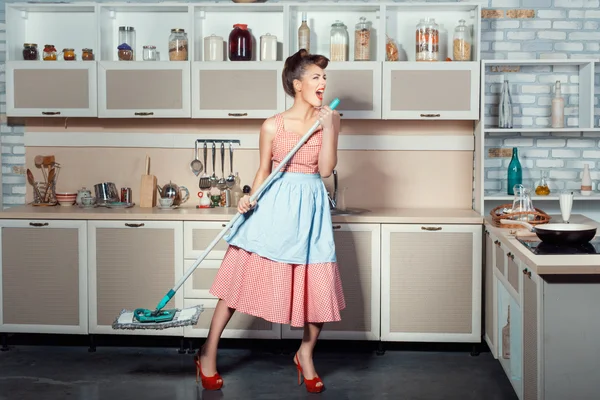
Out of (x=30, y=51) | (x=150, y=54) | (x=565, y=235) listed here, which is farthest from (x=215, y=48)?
(x=565, y=235)

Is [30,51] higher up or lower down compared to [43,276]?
higher up

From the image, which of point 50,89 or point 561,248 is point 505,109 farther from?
point 50,89

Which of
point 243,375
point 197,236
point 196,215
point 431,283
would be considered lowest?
point 243,375

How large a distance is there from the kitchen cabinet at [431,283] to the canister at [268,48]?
3.72 feet

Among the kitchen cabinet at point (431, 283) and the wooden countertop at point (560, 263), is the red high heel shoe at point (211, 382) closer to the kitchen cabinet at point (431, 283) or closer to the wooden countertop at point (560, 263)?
the kitchen cabinet at point (431, 283)

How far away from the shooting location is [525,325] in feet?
9.52

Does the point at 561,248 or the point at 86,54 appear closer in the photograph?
the point at 561,248

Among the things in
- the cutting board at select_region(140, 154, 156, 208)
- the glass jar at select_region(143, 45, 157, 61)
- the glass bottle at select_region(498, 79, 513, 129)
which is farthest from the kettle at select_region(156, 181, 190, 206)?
the glass bottle at select_region(498, 79, 513, 129)

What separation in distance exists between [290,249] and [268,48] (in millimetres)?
1478

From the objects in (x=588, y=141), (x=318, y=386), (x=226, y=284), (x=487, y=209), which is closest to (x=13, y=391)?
(x=226, y=284)

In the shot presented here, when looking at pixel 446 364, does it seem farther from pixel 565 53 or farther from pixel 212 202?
pixel 565 53

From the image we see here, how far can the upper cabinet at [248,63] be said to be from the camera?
4289mm

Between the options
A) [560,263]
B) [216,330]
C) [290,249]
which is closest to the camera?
[560,263]

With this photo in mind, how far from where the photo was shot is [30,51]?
4492 mm
